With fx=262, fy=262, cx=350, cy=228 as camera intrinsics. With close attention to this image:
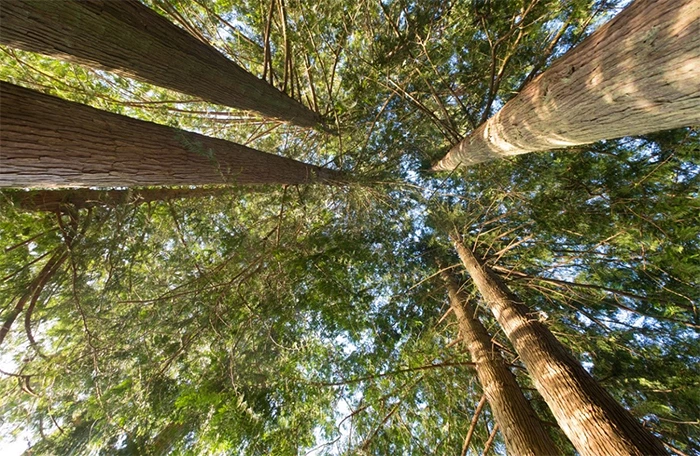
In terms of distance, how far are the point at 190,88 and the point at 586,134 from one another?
2.84 meters

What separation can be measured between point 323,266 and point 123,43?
3.19 metres

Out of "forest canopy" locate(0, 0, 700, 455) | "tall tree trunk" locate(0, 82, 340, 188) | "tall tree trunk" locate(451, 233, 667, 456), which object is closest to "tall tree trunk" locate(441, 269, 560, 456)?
"forest canopy" locate(0, 0, 700, 455)

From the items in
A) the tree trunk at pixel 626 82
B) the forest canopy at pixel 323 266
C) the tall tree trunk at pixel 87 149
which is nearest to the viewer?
the tree trunk at pixel 626 82

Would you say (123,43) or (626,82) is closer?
(626,82)

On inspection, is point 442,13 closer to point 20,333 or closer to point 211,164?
point 211,164

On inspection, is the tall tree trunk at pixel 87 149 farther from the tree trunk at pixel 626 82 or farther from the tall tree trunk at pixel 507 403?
the tall tree trunk at pixel 507 403

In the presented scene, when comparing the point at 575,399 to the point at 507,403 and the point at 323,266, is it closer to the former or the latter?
the point at 507,403

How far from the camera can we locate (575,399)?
1958 millimetres

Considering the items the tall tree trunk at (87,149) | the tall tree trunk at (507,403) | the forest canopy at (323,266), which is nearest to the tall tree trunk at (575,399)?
the forest canopy at (323,266)

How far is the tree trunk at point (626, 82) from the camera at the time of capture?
3.18 feet

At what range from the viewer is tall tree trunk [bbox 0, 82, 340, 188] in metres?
1.21

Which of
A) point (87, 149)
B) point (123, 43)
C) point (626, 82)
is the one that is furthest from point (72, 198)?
point (626, 82)

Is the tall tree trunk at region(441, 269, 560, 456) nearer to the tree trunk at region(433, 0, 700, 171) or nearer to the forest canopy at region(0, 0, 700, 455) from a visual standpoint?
the forest canopy at region(0, 0, 700, 455)

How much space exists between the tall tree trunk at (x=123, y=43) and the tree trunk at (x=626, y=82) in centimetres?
252
